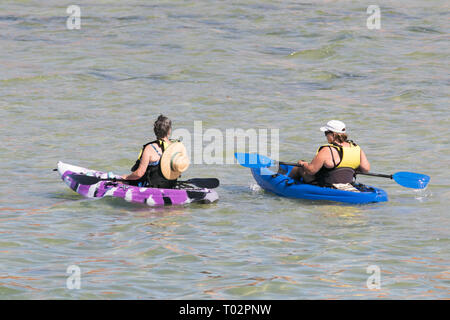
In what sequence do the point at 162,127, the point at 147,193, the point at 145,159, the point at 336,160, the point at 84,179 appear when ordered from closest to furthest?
the point at 162,127 → the point at 145,159 → the point at 147,193 → the point at 336,160 → the point at 84,179

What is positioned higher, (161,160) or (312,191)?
(161,160)

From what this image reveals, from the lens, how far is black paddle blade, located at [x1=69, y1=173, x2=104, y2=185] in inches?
465

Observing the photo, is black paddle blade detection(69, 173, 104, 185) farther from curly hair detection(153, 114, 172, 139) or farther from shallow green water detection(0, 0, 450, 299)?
curly hair detection(153, 114, 172, 139)

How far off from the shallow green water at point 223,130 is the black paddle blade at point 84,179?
312mm

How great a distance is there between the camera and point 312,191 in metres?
11.8

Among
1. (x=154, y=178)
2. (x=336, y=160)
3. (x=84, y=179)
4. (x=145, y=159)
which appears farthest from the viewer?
(x=84, y=179)

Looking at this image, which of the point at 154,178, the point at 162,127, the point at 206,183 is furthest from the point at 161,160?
the point at 206,183

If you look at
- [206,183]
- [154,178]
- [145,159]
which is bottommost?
[206,183]

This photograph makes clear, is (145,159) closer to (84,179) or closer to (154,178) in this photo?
(154,178)

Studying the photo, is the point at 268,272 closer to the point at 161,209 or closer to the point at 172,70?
the point at 161,209

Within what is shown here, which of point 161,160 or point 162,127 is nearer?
point 162,127

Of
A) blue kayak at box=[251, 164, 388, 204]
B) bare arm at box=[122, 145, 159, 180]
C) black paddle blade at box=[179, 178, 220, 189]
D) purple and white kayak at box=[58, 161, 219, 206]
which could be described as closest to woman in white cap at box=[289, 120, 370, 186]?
blue kayak at box=[251, 164, 388, 204]

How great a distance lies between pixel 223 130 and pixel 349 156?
6.50m

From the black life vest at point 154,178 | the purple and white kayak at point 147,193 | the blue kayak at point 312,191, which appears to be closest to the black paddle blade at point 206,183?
the purple and white kayak at point 147,193
